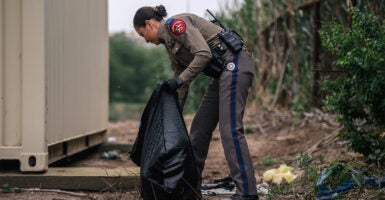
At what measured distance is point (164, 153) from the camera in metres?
4.46

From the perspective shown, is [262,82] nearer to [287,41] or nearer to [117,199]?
[287,41]

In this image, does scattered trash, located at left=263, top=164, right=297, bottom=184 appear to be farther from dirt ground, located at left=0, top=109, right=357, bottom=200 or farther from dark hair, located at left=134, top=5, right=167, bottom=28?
dark hair, located at left=134, top=5, right=167, bottom=28

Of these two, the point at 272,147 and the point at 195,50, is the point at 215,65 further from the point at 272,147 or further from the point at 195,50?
the point at 272,147

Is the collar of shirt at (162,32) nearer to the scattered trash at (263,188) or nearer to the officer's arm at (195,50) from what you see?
the officer's arm at (195,50)

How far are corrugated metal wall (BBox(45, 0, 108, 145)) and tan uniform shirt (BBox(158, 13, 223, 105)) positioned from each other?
1311 mm

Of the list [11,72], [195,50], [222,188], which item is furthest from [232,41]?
[11,72]

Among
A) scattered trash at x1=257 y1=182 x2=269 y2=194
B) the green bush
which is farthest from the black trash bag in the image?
the green bush

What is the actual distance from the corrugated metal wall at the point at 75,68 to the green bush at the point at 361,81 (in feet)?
7.91

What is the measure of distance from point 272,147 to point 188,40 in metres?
4.33

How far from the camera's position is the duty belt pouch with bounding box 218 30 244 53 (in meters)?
4.82

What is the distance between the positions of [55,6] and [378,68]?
2871mm

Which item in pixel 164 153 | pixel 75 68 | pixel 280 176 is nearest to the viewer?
pixel 164 153

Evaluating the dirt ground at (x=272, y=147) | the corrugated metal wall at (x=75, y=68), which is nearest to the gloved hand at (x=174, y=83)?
the dirt ground at (x=272, y=147)

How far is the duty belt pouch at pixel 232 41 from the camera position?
482 cm
